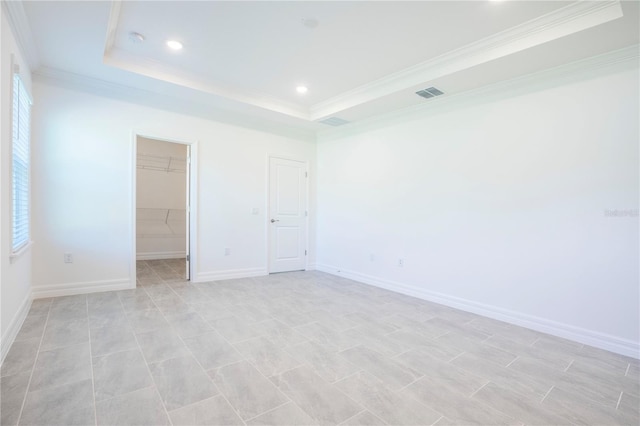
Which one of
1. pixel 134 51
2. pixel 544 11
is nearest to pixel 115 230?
pixel 134 51

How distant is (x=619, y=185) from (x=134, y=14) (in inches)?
174

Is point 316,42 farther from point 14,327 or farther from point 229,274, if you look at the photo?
point 14,327

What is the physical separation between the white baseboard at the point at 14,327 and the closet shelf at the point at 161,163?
400cm

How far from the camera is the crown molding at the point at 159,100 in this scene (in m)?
3.53

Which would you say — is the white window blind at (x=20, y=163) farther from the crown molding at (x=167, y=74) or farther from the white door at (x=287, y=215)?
the white door at (x=287, y=215)

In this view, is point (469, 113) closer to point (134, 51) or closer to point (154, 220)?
point (134, 51)

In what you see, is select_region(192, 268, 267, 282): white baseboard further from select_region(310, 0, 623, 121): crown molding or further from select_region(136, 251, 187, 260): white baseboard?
select_region(310, 0, 623, 121): crown molding

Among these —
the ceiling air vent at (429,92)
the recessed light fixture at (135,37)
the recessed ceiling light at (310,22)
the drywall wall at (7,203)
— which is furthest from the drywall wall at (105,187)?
the ceiling air vent at (429,92)

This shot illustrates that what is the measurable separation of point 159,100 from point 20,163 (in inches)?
70.8

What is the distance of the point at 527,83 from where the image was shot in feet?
10.3

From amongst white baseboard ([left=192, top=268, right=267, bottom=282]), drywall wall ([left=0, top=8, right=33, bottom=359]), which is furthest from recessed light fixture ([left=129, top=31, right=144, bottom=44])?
white baseboard ([left=192, top=268, right=267, bottom=282])

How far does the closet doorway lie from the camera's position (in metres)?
6.56

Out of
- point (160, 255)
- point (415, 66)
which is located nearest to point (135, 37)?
point (415, 66)

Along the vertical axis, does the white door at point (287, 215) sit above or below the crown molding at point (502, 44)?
below
